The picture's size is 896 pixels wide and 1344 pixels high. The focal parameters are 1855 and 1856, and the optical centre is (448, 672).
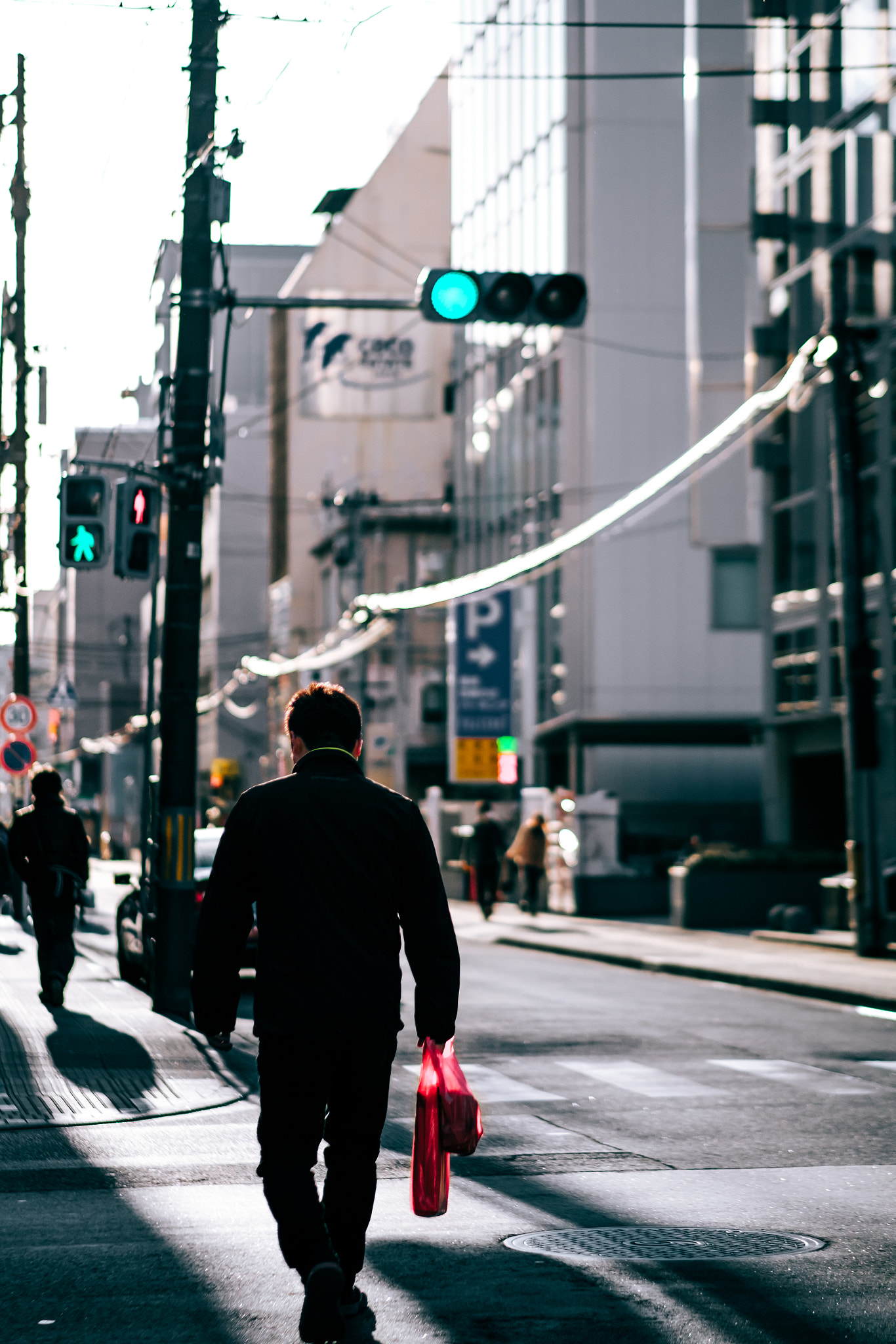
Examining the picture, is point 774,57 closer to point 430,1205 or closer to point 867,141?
point 867,141

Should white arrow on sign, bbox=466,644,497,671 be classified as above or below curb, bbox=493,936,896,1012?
above

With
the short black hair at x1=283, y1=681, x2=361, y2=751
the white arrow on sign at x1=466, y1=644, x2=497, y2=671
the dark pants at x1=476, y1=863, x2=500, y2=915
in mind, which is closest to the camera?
the short black hair at x1=283, y1=681, x2=361, y2=751

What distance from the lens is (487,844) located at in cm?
3416

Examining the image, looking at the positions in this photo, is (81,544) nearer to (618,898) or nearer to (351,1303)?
(351,1303)

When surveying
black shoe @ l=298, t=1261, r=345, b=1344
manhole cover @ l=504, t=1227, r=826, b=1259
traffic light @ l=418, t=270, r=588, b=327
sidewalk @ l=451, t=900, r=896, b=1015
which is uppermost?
traffic light @ l=418, t=270, r=588, b=327

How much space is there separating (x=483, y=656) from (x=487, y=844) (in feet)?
24.2

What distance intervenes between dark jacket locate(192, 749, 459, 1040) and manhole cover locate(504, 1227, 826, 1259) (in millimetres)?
1581

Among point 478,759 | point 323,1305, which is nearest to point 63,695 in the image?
point 478,759

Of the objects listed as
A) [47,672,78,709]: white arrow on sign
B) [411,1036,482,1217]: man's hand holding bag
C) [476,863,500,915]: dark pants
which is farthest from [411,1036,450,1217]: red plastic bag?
[47,672,78,709]: white arrow on sign

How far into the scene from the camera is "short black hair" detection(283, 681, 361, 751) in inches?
222

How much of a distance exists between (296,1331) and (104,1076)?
6157 millimetres

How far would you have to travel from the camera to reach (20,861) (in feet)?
48.0

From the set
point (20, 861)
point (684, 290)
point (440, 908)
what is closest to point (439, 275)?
point (20, 861)

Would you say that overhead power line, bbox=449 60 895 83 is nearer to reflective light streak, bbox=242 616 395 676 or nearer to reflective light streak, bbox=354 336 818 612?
reflective light streak, bbox=354 336 818 612
